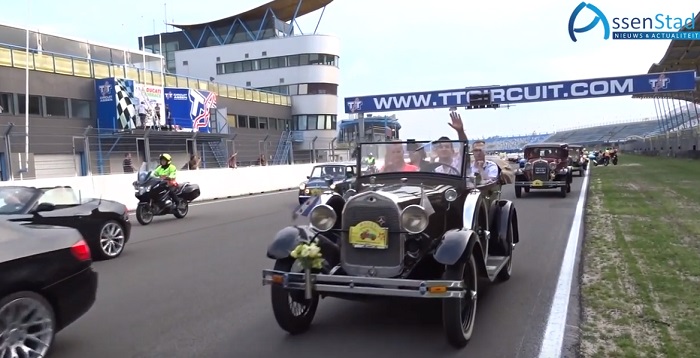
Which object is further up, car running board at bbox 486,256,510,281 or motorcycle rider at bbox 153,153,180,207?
motorcycle rider at bbox 153,153,180,207

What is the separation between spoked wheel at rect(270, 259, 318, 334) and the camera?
206 inches

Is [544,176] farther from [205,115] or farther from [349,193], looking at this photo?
[205,115]

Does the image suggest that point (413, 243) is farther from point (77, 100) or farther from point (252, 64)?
point (252, 64)

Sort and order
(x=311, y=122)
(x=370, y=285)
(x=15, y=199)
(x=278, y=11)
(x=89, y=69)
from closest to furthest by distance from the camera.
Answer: (x=370, y=285), (x=15, y=199), (x=89, y=69), (x=311, y=122), (x=278, y=11)

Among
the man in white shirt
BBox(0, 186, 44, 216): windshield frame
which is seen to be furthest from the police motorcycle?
the man in white shirt

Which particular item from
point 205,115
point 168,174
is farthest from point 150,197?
point 205,115

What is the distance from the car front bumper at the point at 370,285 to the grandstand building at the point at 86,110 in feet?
58.3

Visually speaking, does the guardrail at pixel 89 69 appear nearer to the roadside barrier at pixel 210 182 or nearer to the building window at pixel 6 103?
the building window at pixel 6 103

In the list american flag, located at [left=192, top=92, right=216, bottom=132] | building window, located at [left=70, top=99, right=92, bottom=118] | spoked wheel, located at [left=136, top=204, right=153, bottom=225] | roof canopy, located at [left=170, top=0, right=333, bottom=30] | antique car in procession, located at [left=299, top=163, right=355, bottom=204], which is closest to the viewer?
spoked wheel, located at [left=136, top=204, right=153, bottom=225]

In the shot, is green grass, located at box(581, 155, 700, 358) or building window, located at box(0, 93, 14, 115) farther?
building window, located at box(0, 93, 14, 115)

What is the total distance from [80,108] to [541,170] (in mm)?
25752

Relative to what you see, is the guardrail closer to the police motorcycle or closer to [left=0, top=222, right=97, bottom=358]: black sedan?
the police motorcycle

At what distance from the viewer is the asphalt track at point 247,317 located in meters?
5.00

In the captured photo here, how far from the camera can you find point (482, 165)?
24.0 feet
